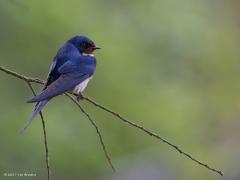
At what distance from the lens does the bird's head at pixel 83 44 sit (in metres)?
4.63

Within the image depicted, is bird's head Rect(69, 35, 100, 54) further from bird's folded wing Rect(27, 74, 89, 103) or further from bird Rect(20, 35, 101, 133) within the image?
bird's folded wing Rect(27, 74, 89, 103)

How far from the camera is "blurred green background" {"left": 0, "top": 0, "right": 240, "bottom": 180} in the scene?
613 centimetres

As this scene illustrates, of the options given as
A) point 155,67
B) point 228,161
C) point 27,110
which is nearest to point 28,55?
point 27,110

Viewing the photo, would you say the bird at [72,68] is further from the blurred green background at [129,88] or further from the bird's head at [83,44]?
the blurred green background at [129,88]

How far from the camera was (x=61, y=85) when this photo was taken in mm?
4180

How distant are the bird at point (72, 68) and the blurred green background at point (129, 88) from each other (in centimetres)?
39

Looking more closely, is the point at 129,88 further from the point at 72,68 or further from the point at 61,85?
the point at 61,85

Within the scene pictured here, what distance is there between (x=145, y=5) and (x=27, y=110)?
7.18 feet

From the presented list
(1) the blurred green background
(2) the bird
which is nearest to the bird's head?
(2) the bird

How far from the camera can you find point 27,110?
624cm

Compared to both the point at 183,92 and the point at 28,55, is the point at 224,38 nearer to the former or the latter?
the point at 183,92

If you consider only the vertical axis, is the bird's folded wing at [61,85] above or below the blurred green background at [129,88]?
above

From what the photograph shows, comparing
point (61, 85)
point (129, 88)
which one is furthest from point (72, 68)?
point (129, 88)

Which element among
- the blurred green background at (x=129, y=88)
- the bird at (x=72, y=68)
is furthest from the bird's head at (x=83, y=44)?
the blurred green background at (x=129, y=88)
